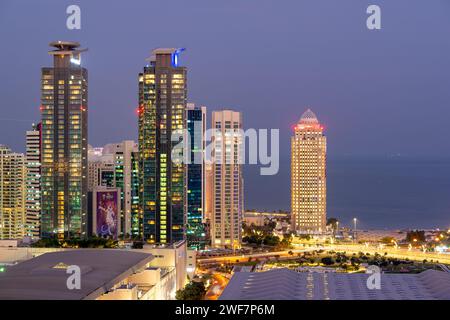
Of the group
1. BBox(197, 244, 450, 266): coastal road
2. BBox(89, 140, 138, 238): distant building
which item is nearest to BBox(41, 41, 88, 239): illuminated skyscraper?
BBox(89, 140, 138, 238): distant building

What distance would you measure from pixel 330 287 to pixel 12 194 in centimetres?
1451

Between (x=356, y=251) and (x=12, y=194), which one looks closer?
(x=356, y=251)

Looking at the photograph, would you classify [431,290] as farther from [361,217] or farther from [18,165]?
[361,217]

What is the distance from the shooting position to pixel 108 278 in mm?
9219

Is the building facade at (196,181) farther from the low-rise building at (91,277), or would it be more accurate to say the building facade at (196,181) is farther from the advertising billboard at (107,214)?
the low-rise building at (91,277)

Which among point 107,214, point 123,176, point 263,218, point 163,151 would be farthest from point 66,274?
point 263,218

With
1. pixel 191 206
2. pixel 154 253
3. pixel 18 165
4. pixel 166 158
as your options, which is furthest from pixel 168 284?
pixel 18 165

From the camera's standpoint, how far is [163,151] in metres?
17.1

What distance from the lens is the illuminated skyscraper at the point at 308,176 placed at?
2377 centimetres

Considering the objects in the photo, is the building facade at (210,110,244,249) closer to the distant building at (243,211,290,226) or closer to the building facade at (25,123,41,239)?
the distant building at (243,211,290,226)

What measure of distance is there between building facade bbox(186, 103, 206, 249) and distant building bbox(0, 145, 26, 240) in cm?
500

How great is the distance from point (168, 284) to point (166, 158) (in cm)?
590

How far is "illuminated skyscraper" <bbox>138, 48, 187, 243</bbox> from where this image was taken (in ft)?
55.6

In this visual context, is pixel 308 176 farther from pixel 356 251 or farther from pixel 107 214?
pixel 107 214
